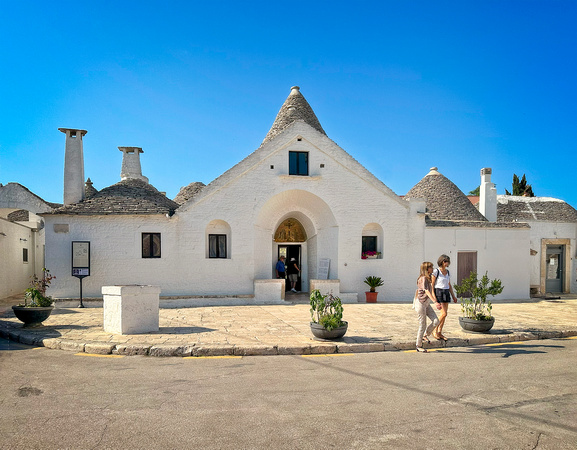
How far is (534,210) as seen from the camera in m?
24.0

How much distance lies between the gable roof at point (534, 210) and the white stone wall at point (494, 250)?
429 cm

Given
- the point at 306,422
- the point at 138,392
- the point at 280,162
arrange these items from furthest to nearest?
1. the point at 280,162
2. the point at 138,392
3. the point at 306,422


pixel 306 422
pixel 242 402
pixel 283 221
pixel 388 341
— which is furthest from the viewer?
pixel 283 221

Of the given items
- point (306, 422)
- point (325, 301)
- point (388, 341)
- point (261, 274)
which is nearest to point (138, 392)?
point (306, 422)

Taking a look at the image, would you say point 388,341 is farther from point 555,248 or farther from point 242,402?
point 555,248

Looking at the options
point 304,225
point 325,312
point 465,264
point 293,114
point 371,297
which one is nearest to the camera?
point 325,312

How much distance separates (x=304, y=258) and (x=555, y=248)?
1436cm

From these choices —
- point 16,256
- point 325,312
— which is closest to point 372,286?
point 325,312

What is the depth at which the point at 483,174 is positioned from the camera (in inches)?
887

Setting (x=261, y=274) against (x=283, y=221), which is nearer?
(x=261, y=274)

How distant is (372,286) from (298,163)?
6077mm

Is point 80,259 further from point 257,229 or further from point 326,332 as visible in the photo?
point 326,332

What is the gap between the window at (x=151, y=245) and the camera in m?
16.4

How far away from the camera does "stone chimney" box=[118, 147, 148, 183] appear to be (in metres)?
21.9
